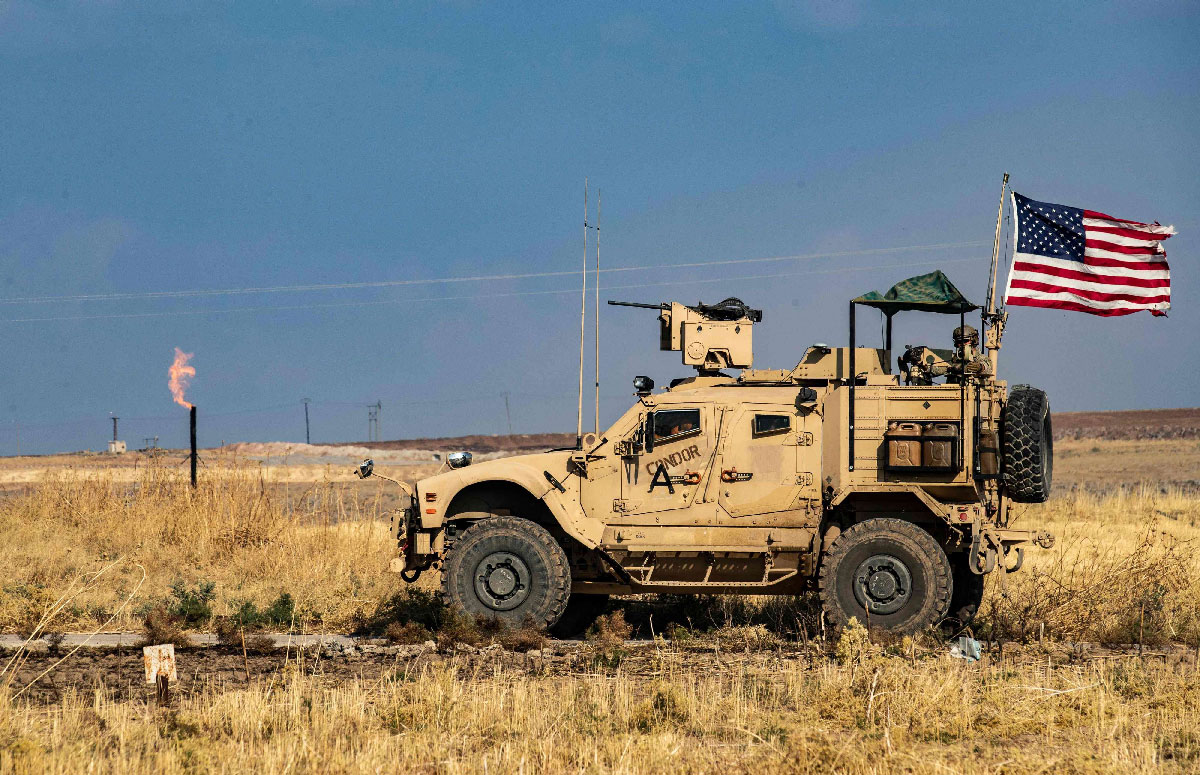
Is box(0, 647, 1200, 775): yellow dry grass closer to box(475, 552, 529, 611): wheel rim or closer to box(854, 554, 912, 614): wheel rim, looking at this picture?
box(854, 554, 912, 614): wheel rim

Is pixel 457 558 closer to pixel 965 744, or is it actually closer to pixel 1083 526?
pixel 965 744

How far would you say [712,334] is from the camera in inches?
493

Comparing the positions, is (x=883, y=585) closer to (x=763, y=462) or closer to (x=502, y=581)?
(x=763, y=462)

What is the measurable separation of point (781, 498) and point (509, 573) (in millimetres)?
2748

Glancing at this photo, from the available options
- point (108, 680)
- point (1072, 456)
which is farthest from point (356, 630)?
point (1072, 456)

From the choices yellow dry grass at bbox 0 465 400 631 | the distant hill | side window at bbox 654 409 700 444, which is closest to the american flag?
side window at bbox 654 409 700 444

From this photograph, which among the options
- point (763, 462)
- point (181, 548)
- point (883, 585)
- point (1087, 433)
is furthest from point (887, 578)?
point (1087, 433)

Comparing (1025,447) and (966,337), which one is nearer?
(1025,447)

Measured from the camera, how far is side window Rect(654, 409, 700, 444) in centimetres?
1141

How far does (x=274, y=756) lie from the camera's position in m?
6.57

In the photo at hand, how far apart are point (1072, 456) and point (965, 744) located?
59.1 m

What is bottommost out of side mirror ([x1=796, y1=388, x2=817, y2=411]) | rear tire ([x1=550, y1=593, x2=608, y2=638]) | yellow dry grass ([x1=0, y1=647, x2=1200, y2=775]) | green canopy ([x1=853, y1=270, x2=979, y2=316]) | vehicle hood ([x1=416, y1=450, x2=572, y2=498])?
rear tire ([x1=550, y1=593, x2=608, y2=638])

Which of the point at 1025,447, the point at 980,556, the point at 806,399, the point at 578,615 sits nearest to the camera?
the point at 1025,447

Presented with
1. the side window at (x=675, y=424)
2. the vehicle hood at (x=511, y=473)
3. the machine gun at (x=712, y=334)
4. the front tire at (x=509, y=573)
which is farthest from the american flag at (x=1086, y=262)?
the front tire at (x=509, y=573)
